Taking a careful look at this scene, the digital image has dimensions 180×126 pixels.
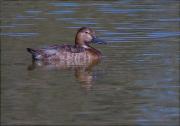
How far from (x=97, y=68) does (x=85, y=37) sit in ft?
5.35

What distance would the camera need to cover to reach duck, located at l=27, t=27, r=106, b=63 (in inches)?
604

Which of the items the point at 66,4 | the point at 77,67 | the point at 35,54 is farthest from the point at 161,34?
the point at 66,4

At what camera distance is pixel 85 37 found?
16391mm

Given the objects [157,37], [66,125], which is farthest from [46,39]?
[66,125]

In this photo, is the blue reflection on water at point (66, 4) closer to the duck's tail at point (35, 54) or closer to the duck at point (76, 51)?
the duck at point (76, 51)

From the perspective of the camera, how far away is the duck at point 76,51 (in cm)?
1535

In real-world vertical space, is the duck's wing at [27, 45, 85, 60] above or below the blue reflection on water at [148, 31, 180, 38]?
below

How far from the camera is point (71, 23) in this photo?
18438 mm

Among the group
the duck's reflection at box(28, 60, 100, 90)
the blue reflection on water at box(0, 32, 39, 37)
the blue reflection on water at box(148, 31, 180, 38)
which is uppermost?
Result: the blue reflection on water at box(148, 31, 180, 38)

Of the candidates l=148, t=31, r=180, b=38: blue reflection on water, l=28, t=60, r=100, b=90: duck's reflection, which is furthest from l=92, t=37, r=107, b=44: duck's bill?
l=148, t=31, r=180, b=38: blue reflection on water

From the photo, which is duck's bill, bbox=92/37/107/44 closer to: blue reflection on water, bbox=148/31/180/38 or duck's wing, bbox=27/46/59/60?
duck's wing, bbox=27/46/59/60

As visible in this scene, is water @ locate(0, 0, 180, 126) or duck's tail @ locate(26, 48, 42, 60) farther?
duck's tail @ locate(26, 48, 42, 60)

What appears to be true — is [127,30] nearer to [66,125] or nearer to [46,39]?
[46,39]

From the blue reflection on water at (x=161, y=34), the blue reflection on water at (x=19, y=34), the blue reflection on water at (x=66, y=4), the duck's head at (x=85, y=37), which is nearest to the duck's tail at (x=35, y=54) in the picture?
the duck's head at (x=85, y=37)
